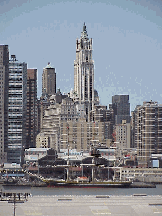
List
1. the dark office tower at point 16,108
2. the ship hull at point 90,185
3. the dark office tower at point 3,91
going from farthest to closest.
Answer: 1. the dark office tower at point 16,108
2. the dark office tower at point 3,91
3. the ship hull at point 90,185

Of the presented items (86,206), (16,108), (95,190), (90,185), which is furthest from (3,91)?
(86,206)

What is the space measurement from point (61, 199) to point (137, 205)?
28.1 feet

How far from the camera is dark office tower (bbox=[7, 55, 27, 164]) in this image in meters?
175

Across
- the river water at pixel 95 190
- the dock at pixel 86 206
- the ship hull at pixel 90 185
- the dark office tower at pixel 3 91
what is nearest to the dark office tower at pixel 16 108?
the dark office tower at pixel 3 91

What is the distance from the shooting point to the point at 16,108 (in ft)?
584

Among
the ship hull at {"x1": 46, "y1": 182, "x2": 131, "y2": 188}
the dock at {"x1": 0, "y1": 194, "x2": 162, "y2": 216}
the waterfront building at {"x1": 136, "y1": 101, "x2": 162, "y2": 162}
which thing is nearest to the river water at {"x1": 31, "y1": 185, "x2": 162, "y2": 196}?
the ship hull at {"x1": 46, "y1": 182, "x2": 131, "y2": 188}

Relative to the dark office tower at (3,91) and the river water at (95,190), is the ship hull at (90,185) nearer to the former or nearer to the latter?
the river water at (95,190)

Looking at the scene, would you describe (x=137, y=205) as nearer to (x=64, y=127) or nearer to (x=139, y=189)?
(x=139, y=189)

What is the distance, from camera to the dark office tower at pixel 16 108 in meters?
175

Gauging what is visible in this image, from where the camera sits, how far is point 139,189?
13288 cm

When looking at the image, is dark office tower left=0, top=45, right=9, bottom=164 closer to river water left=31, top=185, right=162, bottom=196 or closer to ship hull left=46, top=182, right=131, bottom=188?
ship hull left=46, top=182, right=131, bottom=188

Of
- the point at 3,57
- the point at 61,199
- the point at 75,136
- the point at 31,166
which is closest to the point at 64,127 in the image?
the point at 75,136

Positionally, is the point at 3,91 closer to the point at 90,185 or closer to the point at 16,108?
the point at 16,108

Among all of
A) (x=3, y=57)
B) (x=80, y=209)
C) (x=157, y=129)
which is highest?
(x=3, y=57)
